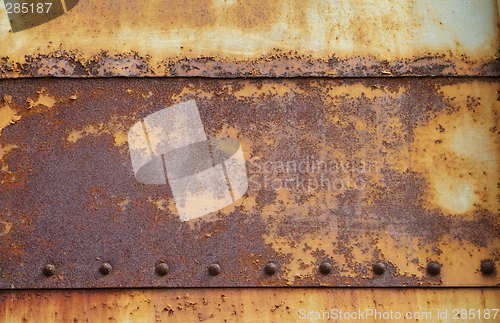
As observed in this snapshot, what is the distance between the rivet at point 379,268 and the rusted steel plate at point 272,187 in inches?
0.6

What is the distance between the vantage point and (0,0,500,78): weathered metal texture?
1243 millimetres

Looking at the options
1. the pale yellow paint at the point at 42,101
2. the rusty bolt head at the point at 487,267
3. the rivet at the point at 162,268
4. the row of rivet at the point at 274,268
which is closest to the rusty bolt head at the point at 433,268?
the row of rivet at the point at 274,268

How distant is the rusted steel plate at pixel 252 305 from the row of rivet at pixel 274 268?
0.07m

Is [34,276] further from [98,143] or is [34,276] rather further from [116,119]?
[116,119]

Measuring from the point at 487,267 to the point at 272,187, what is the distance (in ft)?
2.69

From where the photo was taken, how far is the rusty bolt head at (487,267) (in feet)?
3.83

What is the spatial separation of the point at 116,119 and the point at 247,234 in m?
0.66

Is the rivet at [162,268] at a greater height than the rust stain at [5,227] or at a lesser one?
lesser

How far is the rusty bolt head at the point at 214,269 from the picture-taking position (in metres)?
1.16

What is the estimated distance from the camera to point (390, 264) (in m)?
1.19

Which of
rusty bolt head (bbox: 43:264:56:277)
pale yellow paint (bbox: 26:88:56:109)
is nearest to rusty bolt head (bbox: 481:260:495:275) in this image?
rusty bolt head (bbox: 43:264:56:277)

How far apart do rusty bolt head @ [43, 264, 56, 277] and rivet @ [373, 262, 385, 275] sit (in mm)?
1156

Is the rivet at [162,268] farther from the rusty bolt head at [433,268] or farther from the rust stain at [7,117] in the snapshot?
the rusty bolt head at [433,268]

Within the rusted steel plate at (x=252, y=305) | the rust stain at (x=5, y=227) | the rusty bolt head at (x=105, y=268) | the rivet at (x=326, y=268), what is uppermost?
the rust stain at (x=5, y=227)
